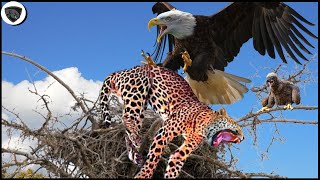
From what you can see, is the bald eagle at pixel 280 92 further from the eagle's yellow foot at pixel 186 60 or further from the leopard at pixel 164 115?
the leopard at pixel 164 115

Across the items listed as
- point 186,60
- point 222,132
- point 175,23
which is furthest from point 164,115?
point 175,23

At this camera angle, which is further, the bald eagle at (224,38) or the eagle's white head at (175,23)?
the bald eagle at (224,38)

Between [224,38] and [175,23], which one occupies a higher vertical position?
[224,38]

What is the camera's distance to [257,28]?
5.45m

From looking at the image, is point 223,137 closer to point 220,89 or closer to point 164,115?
point 164,115

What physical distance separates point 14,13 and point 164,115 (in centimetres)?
167

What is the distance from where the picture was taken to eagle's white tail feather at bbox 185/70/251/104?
5.39 meters

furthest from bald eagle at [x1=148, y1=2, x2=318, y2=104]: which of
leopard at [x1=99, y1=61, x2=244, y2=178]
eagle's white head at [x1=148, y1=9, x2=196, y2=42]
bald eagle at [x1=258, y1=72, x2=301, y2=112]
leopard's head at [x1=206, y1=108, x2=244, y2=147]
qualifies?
leopard's head at [x1=206, y1=108, x2=244, y2=147]

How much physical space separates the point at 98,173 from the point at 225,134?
1277mm

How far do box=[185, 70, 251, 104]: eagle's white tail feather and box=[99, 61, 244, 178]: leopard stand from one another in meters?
0.79

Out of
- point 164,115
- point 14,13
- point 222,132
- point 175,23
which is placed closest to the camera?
point 222,132

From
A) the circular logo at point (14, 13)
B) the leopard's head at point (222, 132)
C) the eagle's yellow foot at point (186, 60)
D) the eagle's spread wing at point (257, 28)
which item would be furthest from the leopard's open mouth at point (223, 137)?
the circular logo at point (14, 13)

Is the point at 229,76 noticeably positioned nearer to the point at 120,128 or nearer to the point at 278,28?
the point at 278,28

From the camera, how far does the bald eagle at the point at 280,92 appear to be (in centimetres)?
539
